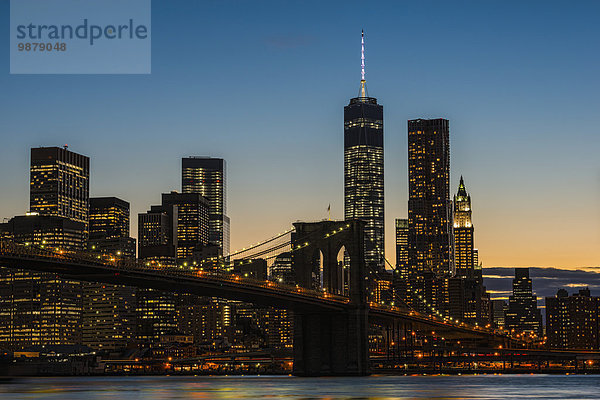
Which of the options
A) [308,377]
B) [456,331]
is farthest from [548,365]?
[308,377]

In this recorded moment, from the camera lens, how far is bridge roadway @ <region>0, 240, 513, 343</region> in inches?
2815

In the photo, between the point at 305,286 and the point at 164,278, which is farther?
the point at 305,286

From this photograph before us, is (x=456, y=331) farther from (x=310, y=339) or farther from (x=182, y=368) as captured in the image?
(x=182, y=368)

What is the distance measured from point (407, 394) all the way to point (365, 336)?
79.5ft

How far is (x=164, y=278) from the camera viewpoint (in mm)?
79062

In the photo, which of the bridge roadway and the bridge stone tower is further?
the bridge stone tower

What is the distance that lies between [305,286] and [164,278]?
26.3m

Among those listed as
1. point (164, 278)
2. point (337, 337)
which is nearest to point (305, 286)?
point (337, 337)

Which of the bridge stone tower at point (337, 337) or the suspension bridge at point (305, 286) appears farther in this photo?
the bridge stone tower at point (337, 337)

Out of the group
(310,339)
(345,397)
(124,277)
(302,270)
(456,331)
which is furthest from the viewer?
(456,331)

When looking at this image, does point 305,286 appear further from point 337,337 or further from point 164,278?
point 164,278

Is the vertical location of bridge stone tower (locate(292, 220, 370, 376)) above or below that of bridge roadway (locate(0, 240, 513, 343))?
below

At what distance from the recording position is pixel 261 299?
8769cm

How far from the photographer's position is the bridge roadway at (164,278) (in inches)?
2815
